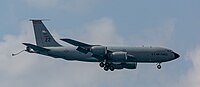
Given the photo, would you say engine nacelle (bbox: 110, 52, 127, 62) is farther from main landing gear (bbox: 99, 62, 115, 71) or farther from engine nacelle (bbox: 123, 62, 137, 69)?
engine nacelle (bbox: 123, 62, 137, 69)

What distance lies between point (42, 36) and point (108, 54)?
65.8ft

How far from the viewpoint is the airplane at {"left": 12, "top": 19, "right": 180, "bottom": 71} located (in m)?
87.6

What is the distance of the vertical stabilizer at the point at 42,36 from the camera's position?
10031 cm

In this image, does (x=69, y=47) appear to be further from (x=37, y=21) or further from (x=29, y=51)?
(x=37, y=21)

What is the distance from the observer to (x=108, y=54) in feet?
291

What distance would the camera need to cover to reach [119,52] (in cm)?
8925

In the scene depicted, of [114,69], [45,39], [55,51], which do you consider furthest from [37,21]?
[114,69]

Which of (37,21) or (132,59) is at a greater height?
(37,21)

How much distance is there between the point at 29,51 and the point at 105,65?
13.5 m

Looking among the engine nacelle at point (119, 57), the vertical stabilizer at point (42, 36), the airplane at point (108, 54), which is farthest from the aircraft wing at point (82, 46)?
the vertical stabilizer at point (42, 36)

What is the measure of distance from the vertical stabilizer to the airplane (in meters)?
2.21

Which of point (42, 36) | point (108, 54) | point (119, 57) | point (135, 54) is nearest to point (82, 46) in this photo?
point (108, 54)

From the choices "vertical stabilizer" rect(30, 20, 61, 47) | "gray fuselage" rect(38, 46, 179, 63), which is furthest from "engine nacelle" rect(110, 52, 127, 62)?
"vertical stabilizer" rect(30, 20, 61, 47)

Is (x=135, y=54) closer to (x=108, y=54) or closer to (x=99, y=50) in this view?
(x=108, y=54)
